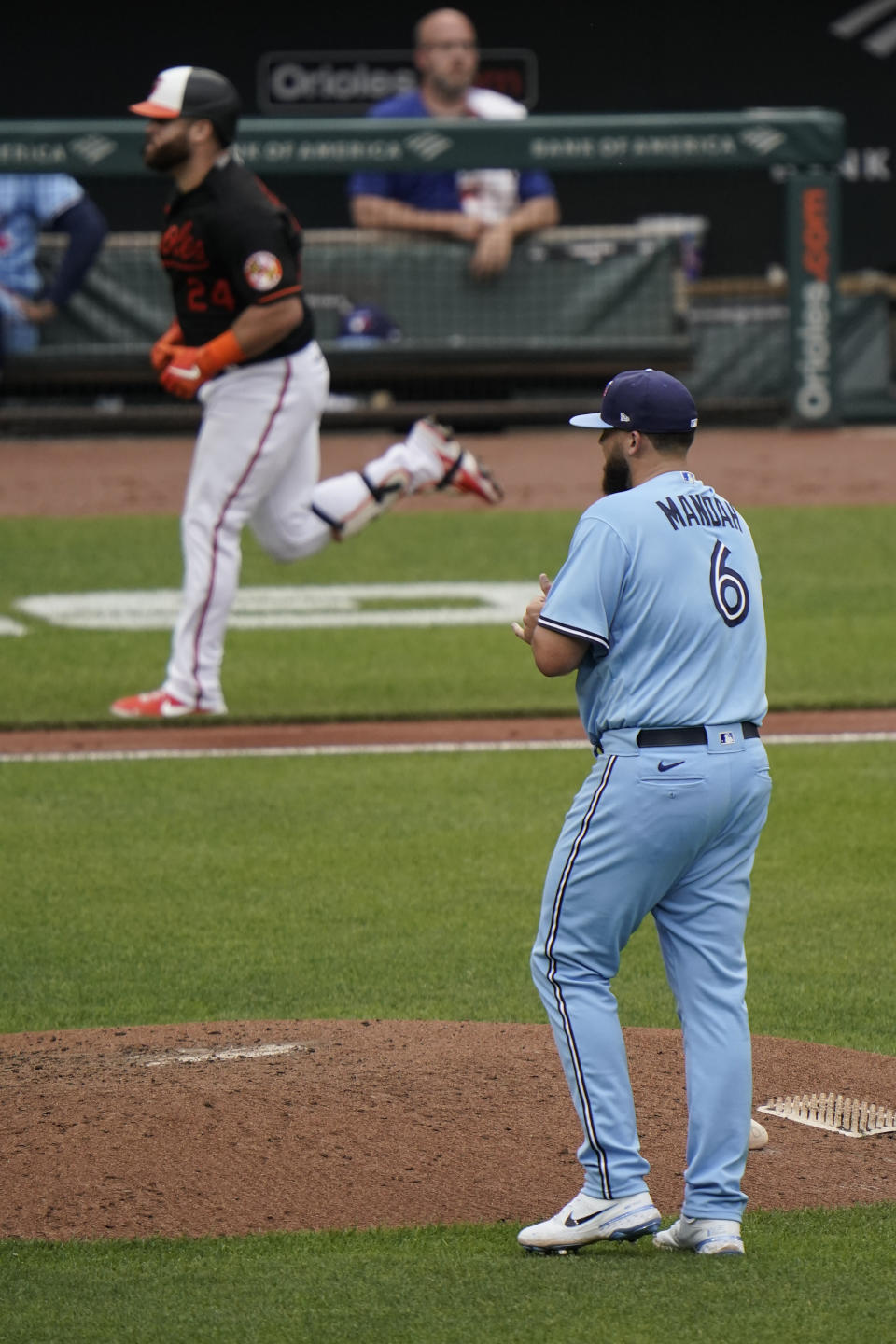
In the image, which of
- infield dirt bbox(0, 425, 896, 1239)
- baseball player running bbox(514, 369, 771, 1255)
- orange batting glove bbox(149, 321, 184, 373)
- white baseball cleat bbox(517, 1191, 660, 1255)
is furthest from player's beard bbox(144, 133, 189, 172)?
white baseball cleat bbox(517, 1191, 660, 1255)

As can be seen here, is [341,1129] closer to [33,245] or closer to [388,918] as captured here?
[388,918]

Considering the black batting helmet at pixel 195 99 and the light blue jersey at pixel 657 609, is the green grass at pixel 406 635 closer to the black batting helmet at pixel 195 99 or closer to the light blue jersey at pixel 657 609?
the black batting helmet at pixel 195 99

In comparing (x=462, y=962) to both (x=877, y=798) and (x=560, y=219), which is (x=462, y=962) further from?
(x=560, y=219)

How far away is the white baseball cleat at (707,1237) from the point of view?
3.36 meters

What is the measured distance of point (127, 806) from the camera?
723 centimetres

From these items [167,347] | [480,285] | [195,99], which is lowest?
[167,347]

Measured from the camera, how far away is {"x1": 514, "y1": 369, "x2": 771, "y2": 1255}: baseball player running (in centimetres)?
338

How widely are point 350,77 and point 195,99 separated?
12.5 m

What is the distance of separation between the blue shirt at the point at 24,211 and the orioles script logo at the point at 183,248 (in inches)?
232

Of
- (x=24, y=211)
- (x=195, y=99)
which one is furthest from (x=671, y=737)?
(x=24, y=211)

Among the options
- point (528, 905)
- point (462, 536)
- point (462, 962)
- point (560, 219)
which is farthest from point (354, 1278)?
point (560, 219)

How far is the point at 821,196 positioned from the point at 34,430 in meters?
5.25

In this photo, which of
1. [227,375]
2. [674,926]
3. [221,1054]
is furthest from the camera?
[227,375]

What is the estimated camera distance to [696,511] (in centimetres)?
347
